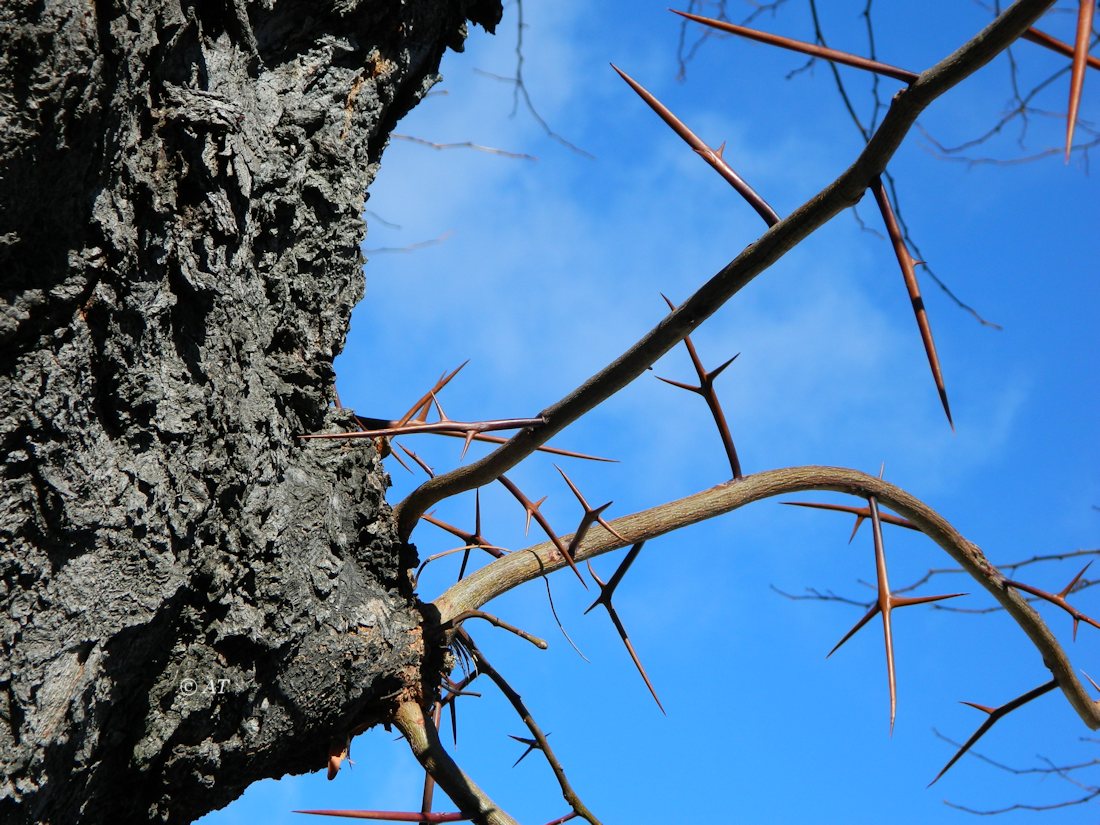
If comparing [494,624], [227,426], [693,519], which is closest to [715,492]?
[693,519]

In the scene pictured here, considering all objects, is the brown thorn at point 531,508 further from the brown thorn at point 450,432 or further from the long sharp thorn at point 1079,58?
the long sharp thorn at point 1079,58

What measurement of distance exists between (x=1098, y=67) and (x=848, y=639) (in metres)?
0.90

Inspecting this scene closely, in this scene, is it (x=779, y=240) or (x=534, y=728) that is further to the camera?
(x=534, y=728)

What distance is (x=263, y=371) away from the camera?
1.31 meters

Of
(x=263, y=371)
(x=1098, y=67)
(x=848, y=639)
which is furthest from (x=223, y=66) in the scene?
(x=848, y=639)

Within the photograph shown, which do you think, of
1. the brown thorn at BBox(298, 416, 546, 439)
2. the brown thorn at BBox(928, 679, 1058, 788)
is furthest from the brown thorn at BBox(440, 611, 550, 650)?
the brown thorn at BBox(928, 679, 1058, 788)

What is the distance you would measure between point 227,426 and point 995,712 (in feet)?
4.44

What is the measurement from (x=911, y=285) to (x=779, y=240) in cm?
14

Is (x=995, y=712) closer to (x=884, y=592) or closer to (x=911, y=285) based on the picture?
(x=884, y=592)

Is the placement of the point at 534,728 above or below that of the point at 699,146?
below

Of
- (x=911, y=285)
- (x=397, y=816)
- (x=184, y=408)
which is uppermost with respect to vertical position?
(x=911, y=285)

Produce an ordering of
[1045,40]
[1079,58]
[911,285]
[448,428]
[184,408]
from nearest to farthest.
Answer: [1079,58] → [1045,40] → [911,285] → [184,408] → [448,428]

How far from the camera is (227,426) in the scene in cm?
121

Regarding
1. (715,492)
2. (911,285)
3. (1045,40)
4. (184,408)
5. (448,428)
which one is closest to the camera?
(1045,40)
